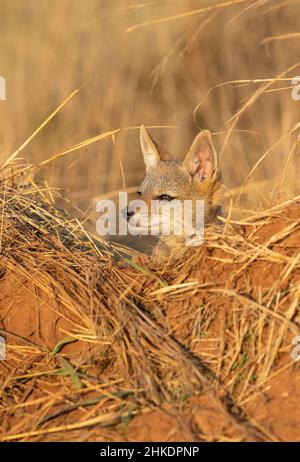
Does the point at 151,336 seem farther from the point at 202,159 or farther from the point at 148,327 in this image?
the point at 202,159

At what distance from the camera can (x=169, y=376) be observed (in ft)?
10.8

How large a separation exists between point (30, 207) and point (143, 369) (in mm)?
1827

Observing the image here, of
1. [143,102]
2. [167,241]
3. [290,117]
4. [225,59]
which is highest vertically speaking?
[225,59]

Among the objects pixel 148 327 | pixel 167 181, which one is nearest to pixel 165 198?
pixel 167 181

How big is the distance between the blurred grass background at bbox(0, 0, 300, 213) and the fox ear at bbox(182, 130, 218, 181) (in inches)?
121

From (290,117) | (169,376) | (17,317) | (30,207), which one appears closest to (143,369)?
(169,376)

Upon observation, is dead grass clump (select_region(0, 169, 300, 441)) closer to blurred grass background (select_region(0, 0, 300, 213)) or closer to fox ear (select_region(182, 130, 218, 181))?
fox ear (select_region(182, 130, 218, 181))

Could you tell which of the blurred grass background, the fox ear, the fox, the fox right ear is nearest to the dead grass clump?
the fox

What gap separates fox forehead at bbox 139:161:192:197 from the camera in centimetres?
518

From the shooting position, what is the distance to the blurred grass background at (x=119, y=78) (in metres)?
8.43

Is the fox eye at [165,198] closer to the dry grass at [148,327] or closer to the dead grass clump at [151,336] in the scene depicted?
the dry grass at [148,327]

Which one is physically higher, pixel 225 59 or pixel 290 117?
pixel 225 59

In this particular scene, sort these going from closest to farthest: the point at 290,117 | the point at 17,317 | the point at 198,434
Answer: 1. the point at 198,434
2. the point at 17,317
3. the point at 290,117

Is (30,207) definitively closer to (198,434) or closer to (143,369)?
(143,369)
